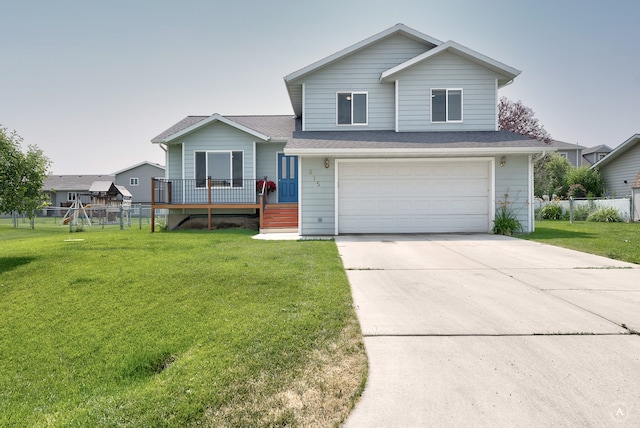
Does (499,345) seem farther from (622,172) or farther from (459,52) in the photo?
Result: (622,172)

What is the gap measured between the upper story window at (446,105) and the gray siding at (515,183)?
7.90 ft

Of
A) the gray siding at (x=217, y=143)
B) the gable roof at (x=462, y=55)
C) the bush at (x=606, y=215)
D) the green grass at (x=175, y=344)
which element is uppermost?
the gable roof at (x=462, y=55)

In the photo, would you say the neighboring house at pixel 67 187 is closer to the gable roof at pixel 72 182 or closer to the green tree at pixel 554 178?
the gable roof at pixel 72 182

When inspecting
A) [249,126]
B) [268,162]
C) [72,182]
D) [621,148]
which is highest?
[249,126]

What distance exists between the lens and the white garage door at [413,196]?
1109 centimetres

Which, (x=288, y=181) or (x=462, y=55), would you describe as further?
(x=288, y=181)

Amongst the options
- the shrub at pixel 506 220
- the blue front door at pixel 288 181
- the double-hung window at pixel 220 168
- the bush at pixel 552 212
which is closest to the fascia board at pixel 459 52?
the shrub at pixel 506 220

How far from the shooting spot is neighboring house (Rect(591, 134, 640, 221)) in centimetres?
1983

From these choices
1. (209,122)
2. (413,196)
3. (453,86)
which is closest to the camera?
(413,196)

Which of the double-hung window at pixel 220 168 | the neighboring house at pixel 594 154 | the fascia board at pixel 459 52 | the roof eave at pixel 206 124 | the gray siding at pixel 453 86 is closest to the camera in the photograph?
the fascia board at pixel 459 52

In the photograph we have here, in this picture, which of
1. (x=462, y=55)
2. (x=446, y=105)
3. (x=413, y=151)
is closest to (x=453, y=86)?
(x=446, y=105)

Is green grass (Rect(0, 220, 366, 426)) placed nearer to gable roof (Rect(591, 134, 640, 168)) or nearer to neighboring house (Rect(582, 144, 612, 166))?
gable roof (Rect(591, 134, 640, 168))

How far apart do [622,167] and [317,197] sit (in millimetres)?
21390

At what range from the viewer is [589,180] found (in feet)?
76.5
